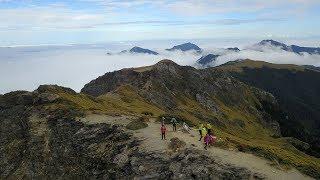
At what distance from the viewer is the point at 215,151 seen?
54562 mm

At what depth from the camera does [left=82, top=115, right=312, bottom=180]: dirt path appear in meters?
49.3

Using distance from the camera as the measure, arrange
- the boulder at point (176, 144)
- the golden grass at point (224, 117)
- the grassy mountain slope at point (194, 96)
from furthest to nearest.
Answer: the grassy mountain slope at point (194, 96)
the golden grass at point (224, 117)
the boulder at point (176, 144)

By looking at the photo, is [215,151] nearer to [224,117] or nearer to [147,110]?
[147,110]

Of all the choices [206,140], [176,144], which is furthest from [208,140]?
[176,144]

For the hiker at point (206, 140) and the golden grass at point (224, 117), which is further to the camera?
the golden grass at point (224, 117)

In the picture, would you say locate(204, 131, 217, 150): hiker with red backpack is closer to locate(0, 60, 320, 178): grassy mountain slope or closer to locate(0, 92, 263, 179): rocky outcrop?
locate(0, 60, 320, 178): grassy mountain slope

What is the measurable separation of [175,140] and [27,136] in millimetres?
30416

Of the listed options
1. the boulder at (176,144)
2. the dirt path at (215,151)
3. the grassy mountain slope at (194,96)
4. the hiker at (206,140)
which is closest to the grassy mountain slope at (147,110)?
the grassy mountain slope at (194,96)

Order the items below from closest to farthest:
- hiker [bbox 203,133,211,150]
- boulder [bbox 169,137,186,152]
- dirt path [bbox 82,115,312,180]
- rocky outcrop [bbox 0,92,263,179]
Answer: dirt path [bbox 82,115,312,180], rocky outcrop [bbox 0,92,263,179], hiker [bbox 203,133,211,150], boulder [bbox 169,137,186,152]

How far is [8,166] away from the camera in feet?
223

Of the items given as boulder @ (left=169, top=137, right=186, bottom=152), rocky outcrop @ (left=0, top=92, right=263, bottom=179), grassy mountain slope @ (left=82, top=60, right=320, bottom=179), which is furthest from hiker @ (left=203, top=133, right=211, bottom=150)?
grassy mountain slope @ (left=82, top=60, right=320, bottom=179)

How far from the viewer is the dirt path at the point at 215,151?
49.3 meters

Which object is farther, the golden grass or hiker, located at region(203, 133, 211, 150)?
the golden grass

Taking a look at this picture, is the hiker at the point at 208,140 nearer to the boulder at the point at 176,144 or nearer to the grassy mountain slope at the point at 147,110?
the grassy mountain slope at the point at 147,110
